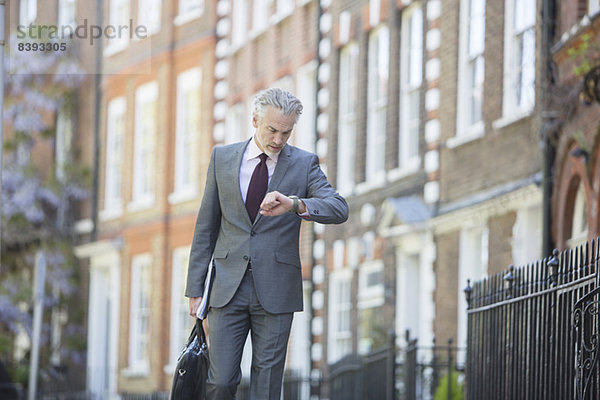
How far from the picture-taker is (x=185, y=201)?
3197cm

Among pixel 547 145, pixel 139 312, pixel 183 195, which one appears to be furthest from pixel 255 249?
pixel 139 312

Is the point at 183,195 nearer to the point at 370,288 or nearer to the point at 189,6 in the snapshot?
the point at 189,6

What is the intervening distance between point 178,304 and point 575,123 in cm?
1743

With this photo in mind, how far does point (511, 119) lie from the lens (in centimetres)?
1817

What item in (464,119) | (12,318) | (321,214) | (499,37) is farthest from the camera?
(12,318)

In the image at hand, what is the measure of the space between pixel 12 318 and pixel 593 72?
22.8 m

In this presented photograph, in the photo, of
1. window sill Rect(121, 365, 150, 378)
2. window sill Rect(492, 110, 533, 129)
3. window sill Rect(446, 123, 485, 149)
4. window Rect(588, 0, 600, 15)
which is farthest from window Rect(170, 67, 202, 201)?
window Rect(588, 0, 600, 15)

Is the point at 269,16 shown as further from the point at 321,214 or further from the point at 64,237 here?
the point at 321,214

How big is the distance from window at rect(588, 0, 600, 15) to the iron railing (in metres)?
4.41

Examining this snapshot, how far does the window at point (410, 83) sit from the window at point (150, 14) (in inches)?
491

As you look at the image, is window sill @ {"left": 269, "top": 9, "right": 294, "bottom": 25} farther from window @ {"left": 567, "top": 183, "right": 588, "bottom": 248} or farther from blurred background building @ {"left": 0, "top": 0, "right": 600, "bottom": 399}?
window @ {"left": 567, "top": 183, "right": 588, "bottom": 248}

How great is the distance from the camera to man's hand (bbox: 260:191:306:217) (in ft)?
24.6

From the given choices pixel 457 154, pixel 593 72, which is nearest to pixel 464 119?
pixel 457 154

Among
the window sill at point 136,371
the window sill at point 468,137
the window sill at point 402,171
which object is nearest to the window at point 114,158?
the window sill at point 136,371
